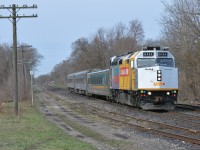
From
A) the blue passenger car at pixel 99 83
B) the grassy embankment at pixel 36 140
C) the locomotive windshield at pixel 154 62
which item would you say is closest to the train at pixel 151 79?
the locomotive windshield at pixel 154 62

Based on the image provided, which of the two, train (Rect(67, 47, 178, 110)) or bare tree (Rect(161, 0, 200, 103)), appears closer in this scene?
train (Rect(67, 47, 178, 110))

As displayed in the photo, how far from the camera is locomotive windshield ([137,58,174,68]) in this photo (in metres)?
25.8

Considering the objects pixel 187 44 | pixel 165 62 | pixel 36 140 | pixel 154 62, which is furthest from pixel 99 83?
pixel 36 140

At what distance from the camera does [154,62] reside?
26.0 m

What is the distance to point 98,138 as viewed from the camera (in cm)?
1427

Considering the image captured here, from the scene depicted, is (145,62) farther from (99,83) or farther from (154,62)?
(99,83)

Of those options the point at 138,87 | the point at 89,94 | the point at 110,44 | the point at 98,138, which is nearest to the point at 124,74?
the point at 138,87

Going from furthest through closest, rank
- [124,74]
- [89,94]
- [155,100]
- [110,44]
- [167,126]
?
[110,44], [89,94], [124,74], [155,100], [167,126]

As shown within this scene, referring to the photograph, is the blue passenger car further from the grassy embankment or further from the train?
the grassy embankment

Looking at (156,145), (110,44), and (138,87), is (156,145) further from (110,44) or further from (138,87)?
(110,44)

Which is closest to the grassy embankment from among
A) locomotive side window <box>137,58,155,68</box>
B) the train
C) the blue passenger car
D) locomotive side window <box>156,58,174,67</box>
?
the train

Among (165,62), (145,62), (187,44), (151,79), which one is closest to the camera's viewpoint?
(151,79)

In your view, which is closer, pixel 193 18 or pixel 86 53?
pixel 193 18

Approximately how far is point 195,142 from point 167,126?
4.65 meters
